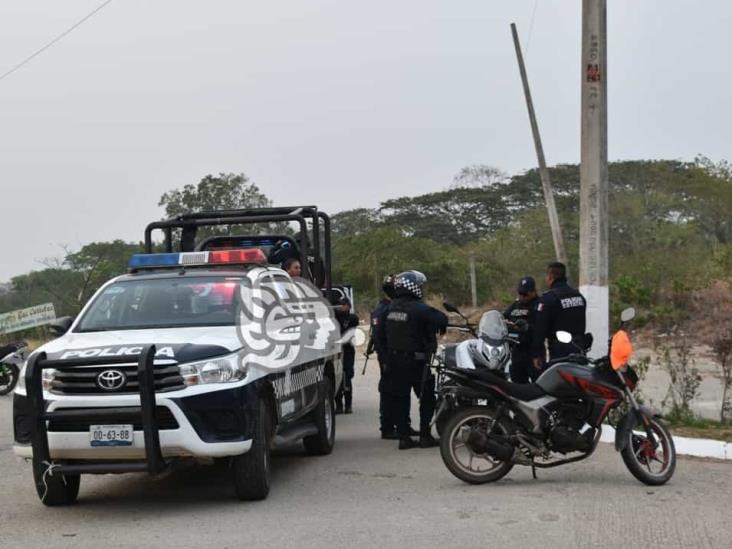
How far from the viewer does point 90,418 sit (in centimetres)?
651

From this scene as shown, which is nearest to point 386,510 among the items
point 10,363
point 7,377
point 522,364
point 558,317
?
point 558,317

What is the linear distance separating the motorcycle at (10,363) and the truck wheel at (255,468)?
932 cm

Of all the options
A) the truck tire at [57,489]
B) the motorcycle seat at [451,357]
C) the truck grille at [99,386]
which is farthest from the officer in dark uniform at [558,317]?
the truck tire at [57,489]

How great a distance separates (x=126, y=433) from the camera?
6441 millimetres

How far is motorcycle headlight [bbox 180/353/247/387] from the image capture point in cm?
657

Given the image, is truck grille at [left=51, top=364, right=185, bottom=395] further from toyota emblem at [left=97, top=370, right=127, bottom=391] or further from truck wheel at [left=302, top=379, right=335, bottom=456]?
truck wheel at [left=302, top=379, right=335, bottom=456]

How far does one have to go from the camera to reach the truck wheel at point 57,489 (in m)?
6.94

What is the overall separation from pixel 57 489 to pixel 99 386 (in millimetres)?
1068

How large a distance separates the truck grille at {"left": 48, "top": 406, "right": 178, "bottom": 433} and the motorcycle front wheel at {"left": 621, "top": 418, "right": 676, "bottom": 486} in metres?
3.37

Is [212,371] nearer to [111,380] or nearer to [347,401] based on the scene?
[111,380]

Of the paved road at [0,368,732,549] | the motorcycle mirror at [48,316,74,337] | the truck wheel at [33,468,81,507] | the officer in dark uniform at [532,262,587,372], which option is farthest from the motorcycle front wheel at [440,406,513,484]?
the motorcycle mirror at [48,316,74,337]

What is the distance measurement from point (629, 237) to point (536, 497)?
88.1ft

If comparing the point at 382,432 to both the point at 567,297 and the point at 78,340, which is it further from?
the point at 78,340

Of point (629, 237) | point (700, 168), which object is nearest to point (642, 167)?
point (700, 168)
